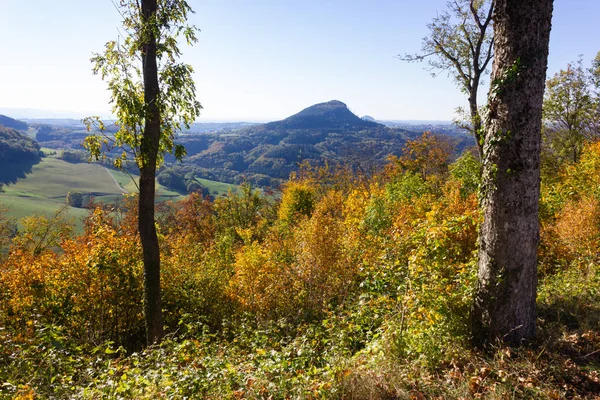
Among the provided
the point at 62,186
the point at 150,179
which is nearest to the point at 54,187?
the point at 62,186

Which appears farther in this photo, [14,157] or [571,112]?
A: [14,157]

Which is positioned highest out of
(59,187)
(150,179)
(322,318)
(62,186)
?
(150,179)

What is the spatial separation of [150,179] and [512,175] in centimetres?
678

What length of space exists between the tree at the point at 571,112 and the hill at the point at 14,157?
200054 millimetres

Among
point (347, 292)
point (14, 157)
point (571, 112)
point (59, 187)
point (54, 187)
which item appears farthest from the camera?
point (14, 157)

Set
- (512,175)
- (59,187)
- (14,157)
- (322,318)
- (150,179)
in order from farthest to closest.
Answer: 1. (14,157)
2. (59,187)
3. (322,318)
4. (150,179)
5. (512,175)

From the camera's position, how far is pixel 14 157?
176 metres

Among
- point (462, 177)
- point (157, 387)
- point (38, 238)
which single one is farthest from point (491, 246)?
point (38, 238)

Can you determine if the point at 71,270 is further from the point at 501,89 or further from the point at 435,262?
the point at 501,89

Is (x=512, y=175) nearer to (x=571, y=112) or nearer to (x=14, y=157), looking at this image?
(x=571, y=112)

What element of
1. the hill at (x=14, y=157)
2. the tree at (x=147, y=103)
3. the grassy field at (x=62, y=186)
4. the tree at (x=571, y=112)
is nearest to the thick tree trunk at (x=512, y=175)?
the tree at (x=147, y=103)

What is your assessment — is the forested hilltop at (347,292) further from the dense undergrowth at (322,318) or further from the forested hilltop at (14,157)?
the forested hilltop at (14,157)

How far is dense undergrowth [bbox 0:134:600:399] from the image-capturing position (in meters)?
4.16

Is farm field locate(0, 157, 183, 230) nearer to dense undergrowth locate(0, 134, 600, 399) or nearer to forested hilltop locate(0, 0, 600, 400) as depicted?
dense undergrowth locate(0, 134, 600, 399)
